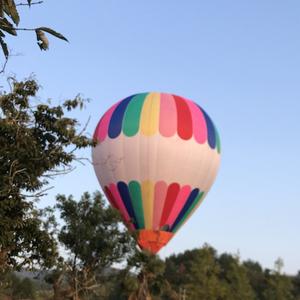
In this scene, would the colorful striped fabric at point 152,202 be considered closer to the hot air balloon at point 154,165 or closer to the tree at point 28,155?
the hot air balloon at point 154,165

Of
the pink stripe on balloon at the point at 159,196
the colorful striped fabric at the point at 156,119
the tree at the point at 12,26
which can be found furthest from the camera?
the colorful striped fabric at the point at 156,119

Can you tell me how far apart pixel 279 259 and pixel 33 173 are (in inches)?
2242

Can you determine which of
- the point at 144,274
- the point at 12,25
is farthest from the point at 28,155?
the point at 144,274

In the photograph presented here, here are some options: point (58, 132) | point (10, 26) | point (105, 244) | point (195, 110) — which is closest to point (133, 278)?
point (105, 244)

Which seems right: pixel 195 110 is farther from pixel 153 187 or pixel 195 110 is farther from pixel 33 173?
pixel 33 173

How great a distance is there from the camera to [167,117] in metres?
41.4

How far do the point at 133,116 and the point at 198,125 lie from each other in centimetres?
499

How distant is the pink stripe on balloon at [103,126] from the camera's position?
4225 centimetres

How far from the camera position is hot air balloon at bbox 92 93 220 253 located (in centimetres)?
4019

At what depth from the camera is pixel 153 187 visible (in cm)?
4009

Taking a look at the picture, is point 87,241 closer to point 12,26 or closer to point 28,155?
point 28,155

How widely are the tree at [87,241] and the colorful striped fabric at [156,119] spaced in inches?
331

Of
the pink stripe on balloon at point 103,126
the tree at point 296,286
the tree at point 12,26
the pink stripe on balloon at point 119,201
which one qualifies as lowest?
the tree at point 12,26

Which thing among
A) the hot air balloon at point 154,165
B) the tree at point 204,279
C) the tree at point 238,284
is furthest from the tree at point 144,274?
the tree at point 238,284
